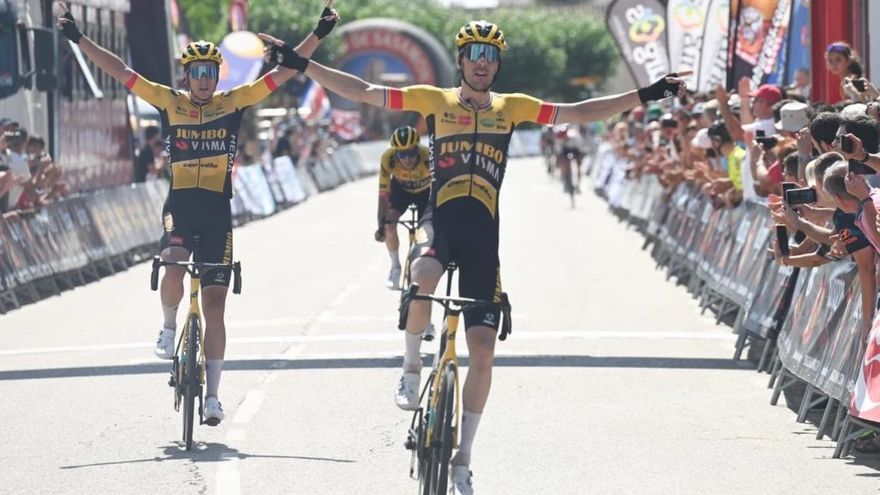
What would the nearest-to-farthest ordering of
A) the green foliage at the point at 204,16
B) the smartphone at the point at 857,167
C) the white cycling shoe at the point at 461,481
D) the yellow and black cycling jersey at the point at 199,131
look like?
the white cycling shoe at the point at 461,481, the smartphone at the point at 857,167, the yellow and black cycling jersey at the point at 199,131, the green foliage at the point at 204,16

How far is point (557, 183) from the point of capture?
54.6m

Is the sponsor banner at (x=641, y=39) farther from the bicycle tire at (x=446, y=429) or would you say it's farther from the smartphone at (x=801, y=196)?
the bicycle tire at (x=446, y=429)

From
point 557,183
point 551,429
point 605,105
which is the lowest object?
point 557,183

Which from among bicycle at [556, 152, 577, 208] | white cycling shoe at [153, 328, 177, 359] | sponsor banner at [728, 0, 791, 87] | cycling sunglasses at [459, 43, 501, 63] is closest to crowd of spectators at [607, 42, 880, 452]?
sponsor banner at [728, 0, 791, 87]

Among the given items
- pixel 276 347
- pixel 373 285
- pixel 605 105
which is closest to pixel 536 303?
pixel 373 285

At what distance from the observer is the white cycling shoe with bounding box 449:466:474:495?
8.05 meters

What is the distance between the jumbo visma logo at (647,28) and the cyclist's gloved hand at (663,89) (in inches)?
784

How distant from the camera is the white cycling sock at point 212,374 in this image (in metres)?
10.5

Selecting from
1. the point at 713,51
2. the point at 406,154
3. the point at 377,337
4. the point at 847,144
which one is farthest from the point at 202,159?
the point at 713,51

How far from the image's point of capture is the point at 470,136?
8.85 meters

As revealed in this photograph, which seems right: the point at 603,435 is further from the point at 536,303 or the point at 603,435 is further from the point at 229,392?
the point at 536,303

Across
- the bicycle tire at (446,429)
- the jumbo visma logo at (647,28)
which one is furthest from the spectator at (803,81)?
the bicycle tire at (446,429)

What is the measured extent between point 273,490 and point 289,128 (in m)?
36.8

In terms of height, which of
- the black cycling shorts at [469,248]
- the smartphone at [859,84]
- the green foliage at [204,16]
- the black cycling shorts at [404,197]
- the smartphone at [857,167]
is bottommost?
the green foliage at [204,16]
